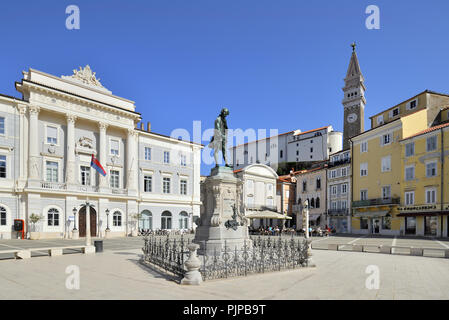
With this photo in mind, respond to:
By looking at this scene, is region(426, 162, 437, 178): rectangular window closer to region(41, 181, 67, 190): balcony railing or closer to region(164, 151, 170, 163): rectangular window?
region(164, 151, 170, 163): rectangular window

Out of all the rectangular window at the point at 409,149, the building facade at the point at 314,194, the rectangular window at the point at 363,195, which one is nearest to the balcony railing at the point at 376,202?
the rectangular window at the point at 363,195

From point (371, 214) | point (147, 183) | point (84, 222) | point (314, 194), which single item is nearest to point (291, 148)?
point (314, 194)

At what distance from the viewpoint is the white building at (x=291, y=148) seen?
87125 millimetres

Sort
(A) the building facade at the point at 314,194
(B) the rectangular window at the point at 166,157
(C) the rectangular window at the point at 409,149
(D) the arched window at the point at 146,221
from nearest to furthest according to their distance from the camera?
(C) the rectangular window at the point at 409,149 → (D) the arched window at the point at 146,221 → (B) the rectangular window at the point at 166,157 → (A) the building facade at the point at 314,194

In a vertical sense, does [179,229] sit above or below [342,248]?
below

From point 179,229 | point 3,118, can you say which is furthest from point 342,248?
point 3,118

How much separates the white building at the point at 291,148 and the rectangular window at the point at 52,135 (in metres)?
66.8

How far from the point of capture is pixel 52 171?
108 ft

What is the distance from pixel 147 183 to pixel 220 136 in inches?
1083

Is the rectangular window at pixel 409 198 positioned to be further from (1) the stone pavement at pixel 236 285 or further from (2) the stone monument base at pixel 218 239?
(2) the stone monument base at pixel 218 239

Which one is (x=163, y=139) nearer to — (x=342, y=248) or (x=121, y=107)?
(x=121, y=107)

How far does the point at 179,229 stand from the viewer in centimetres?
4347

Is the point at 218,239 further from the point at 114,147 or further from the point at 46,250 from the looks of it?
the point at 114,147

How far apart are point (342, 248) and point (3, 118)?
1255 inches
